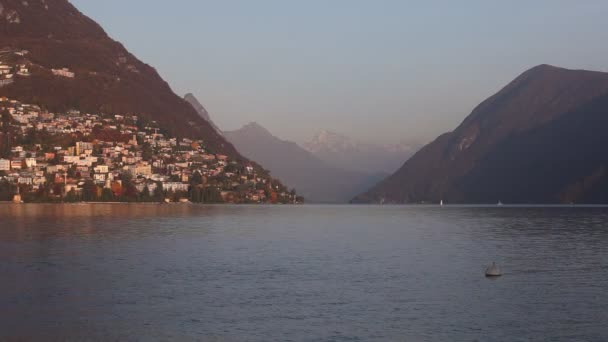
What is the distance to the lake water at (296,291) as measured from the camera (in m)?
30.1

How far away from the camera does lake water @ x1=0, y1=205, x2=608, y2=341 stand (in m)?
30.1

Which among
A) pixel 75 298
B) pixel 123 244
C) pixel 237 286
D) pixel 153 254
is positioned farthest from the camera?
pixel 123 244

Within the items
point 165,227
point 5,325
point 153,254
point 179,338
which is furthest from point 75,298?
point 165,227

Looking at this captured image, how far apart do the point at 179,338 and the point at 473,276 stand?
24.7m

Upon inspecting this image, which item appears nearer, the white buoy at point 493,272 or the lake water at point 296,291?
the lake water at point 296,291

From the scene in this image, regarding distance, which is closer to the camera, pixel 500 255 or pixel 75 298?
pixel 75 298

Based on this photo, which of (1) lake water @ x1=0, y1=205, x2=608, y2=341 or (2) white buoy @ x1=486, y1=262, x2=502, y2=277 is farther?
(2) white buoy @ x1=486, y1=262, x2=502, y2=277

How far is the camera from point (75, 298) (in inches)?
1435

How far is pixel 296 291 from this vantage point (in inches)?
1574

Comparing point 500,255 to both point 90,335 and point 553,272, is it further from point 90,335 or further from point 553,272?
point 90,335

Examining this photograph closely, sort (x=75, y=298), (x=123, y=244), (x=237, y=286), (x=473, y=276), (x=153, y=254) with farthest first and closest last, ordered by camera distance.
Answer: (x=123, y=244) < (x=153, y=254) < (x=473, y=276) < (x=237, y=286) < (x=75, y=298)

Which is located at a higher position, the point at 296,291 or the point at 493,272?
the point at 493,272

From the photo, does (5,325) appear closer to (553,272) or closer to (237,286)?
(237,286)

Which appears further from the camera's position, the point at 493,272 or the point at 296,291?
the point at 493,272
